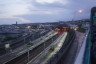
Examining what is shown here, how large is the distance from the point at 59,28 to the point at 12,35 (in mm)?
28262

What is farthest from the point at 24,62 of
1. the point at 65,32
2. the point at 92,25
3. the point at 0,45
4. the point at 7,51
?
the point at 65,32

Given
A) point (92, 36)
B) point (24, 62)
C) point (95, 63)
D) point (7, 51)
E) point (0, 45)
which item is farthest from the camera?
point (0, 45)

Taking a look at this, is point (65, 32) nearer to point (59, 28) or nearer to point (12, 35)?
point (59, 28)

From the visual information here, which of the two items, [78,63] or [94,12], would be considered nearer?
[78,63]

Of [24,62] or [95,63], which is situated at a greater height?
[95,63]

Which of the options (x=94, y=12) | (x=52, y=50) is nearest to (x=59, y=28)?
(x=52, y=50)

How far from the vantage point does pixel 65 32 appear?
68.2 metres

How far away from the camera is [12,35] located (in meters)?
89.9

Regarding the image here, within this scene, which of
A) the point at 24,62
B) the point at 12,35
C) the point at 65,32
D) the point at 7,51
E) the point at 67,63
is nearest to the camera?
the point at 67,63

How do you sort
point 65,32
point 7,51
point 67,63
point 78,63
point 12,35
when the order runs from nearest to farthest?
1. point 78,63
2. point 67,63
3. point 7,51
4. point 65,32
5. point 12,35

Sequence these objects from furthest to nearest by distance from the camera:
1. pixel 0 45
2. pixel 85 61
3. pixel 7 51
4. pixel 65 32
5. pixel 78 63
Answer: pixel 65 32 → pixel 0 45 → pixel 7 51 → pixel 85 61 → pixel 78 63

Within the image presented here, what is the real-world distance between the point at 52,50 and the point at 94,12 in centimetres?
3491

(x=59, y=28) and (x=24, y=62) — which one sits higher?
(x=59, y=28)

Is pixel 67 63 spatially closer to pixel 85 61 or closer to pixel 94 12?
pixel 94 12
